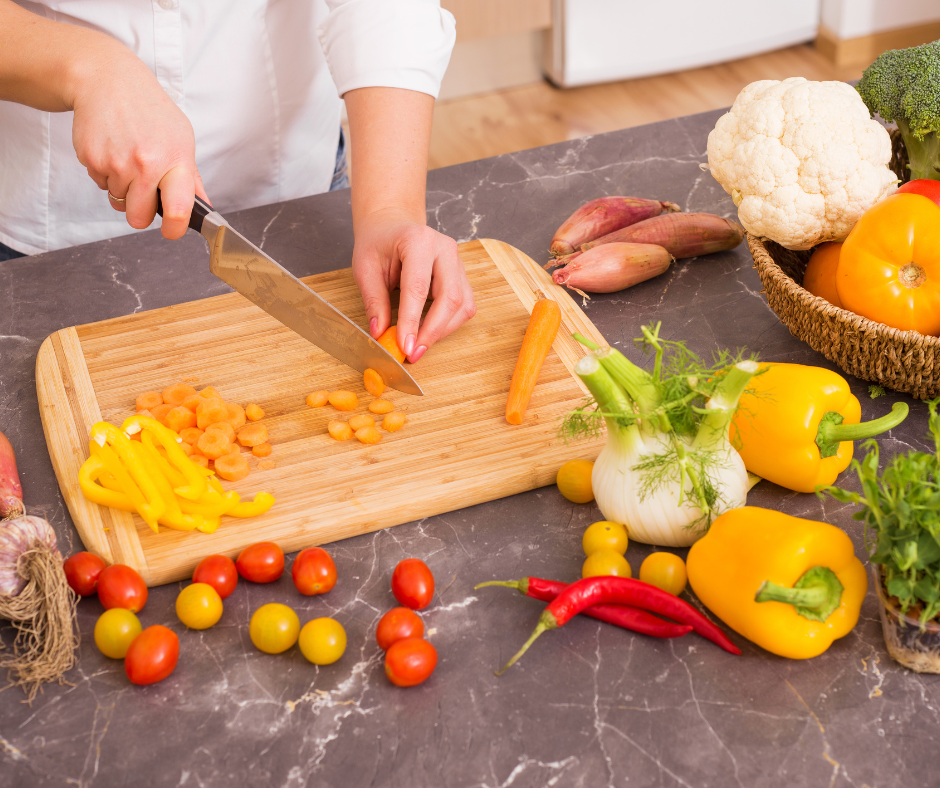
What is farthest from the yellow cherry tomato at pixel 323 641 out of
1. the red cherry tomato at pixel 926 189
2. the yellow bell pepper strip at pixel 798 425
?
the red cherry tomato at pixel 926 189

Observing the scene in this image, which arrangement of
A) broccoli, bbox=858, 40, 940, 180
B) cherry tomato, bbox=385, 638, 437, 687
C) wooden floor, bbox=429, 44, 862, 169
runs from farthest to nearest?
wooden floor, bbox=429, 44, 862, 169 < broccoli, bbox=858, 40, 940, 180 < cherry tomato, bbox=385, 638, 437, 687

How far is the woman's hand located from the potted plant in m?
0.71

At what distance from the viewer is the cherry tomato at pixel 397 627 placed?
1.02 metres

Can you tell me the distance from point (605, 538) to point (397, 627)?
0.93 ft

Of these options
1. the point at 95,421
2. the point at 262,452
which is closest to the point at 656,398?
the point at 262,452

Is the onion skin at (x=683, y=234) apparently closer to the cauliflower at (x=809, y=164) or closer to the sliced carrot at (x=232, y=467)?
the cauliflower at (x=809, y=164)

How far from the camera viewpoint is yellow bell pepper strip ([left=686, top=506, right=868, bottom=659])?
3.15ft

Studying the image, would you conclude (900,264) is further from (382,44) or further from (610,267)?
(382,44)

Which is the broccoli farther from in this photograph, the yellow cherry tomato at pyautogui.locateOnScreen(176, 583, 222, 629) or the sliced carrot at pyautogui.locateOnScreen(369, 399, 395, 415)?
the yellow cherry tomato at pyautogui.locateOnScreen(176, 583, 222, 629)

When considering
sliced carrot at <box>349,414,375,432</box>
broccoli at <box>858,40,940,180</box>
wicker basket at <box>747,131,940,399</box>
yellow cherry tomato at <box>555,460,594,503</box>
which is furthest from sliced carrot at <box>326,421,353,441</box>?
broccoli at <box>858,40,940,180</box>

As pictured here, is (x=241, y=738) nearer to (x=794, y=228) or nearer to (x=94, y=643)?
(x=94, y=643)

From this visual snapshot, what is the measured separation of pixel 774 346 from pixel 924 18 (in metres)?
3.83

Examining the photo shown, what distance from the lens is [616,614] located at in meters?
1.04

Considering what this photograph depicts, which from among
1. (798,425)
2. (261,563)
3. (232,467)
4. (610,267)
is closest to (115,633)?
(261,563)
